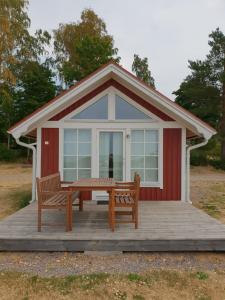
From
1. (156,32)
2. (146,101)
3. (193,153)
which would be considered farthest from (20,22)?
(146,101)

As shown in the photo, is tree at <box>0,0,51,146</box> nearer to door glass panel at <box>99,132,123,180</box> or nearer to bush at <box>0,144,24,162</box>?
bush at <box>0,144,24,162</box>

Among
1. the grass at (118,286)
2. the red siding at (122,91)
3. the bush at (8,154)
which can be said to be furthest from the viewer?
the bush at (8,154)

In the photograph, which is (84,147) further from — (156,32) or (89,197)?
(156,32)

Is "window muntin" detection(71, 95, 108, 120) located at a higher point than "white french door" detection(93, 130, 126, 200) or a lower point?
higher

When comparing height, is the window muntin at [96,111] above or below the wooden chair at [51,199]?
above

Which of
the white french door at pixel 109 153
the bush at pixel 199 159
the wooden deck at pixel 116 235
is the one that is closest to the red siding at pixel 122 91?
the white french door at pixel 109 153

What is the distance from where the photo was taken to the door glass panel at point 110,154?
8.81 m

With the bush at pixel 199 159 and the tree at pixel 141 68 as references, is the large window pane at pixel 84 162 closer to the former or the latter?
the bush at pixel 199 159

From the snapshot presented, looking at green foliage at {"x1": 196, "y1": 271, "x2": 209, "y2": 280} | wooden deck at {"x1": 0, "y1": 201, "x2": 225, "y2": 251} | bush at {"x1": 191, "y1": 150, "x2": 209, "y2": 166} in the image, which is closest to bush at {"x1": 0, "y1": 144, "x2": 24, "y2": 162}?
bush at {"x1": 191, "y1": 150, "x2": 209, "y2": 166}

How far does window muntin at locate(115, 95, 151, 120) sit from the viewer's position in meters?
8.74

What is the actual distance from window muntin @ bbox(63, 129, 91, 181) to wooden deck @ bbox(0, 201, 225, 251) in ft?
7.24

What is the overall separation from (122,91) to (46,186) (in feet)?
12.1

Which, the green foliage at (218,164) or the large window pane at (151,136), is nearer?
the large window pane at (151,136)

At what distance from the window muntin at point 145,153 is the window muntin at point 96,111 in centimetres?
91
